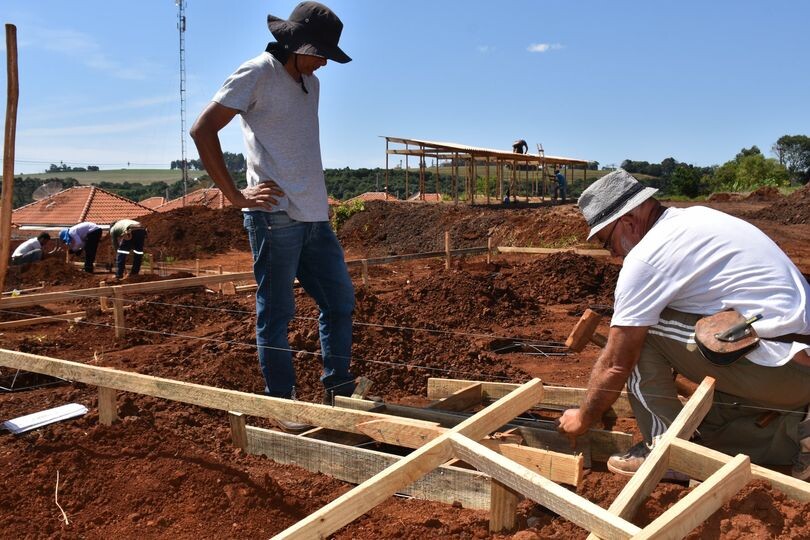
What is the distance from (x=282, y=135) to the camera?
377 centimetres

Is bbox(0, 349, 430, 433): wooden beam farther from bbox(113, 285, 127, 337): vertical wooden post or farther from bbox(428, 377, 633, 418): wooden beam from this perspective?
bbox(113, 285, 127, 337): vertical wooden post

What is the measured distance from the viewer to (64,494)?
3.04 metres

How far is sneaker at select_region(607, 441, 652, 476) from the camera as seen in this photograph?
305 centimetres

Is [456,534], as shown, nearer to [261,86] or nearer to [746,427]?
[746,427]

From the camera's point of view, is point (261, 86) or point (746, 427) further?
point (261, 86)

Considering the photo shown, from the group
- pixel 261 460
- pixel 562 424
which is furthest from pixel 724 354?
pixel 261 460

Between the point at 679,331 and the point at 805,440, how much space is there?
2.32 ft

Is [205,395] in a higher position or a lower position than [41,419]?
higher

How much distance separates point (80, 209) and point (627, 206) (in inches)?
1343

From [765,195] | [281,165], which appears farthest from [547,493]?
[765,195]

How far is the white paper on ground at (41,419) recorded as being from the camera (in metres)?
3.99

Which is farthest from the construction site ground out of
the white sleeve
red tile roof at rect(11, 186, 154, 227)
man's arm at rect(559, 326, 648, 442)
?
red tile roof at rect(11, 186, 154, 227)

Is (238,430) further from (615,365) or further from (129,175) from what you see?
(129,175)


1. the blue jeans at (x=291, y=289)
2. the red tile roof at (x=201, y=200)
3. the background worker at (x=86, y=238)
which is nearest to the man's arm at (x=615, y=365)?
the blue jeans at (x=291, y=289)
